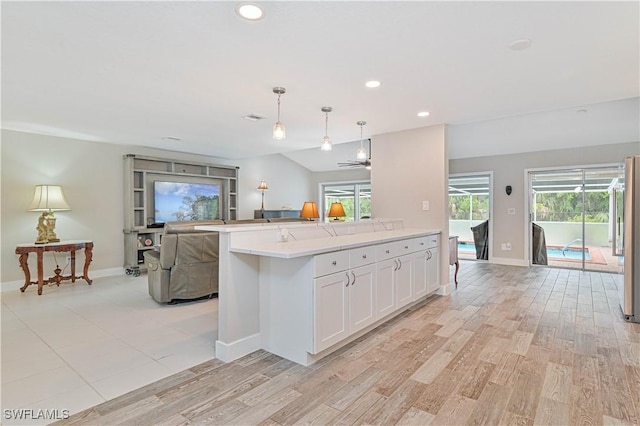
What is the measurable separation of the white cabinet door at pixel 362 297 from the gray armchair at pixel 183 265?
2232 millimetres

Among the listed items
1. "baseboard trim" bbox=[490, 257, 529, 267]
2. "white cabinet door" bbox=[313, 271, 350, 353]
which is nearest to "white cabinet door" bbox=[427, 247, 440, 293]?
"white cabinet door" bbox=[313, 271, 350, 353]

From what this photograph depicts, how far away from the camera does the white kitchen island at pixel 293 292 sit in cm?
250

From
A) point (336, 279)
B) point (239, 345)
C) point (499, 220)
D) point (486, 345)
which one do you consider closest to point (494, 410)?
point (486, 345)

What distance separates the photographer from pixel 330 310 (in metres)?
2.60

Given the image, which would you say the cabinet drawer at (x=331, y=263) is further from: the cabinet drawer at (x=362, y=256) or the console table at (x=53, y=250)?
the console table at (x=53, y=250)

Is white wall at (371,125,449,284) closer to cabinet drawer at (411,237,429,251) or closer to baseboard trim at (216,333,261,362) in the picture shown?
cabinet drawer at (411,237,429,251)

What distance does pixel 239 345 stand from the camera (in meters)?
2.68

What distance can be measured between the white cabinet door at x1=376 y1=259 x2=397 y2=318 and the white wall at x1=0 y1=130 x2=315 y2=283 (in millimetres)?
5243

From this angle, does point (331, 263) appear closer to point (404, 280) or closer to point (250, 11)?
point (404, 280)

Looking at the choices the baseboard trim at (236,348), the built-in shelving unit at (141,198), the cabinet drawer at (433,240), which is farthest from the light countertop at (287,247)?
the built-in shelving unit at (141,198)

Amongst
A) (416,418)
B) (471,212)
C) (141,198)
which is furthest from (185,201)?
(471,212)

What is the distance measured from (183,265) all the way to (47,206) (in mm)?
2631

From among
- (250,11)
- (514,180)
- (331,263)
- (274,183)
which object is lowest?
(331,263)

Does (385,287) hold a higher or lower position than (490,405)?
higher
